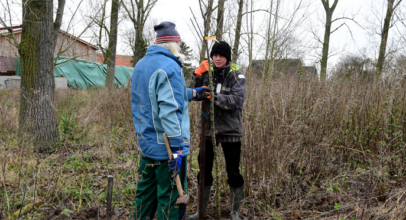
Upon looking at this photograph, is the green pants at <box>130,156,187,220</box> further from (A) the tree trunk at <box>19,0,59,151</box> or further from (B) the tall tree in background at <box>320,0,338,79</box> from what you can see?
(B) the tall tree in background at <box>320,0,338,79</box>

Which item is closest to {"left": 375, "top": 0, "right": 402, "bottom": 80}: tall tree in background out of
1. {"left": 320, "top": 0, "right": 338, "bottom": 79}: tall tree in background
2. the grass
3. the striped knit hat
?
{"left": 320, "top": 0, "right": 338, "bottom": 79}: tall tree in background

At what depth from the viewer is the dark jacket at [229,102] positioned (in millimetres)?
2684

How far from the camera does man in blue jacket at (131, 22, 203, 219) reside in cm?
209

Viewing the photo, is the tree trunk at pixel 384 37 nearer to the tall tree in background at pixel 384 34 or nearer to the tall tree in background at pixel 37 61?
the tall tree in background at pixel 384 34

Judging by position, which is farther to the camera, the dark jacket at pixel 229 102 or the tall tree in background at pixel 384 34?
the tall tree in background at pixel 384 34

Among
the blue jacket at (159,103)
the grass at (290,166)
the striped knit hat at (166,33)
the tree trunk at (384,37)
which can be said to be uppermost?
the tree trunk at (384,37)

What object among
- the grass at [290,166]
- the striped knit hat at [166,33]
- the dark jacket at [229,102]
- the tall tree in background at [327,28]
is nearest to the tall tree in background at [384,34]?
the tall tree in background at [327,28]

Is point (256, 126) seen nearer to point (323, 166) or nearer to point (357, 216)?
point (323, 166)

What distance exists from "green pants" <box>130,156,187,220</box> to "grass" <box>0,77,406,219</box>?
9.7 inches

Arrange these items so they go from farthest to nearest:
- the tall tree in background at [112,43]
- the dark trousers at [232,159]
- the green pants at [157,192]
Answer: the tall tree in background at [112,43] → the dark trousers at [232,159] → the green pants at [157,192]

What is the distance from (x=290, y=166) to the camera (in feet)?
12.3

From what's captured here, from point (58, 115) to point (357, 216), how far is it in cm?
629

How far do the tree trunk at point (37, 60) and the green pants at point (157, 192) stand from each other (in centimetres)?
311

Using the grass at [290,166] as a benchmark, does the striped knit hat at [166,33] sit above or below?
above
